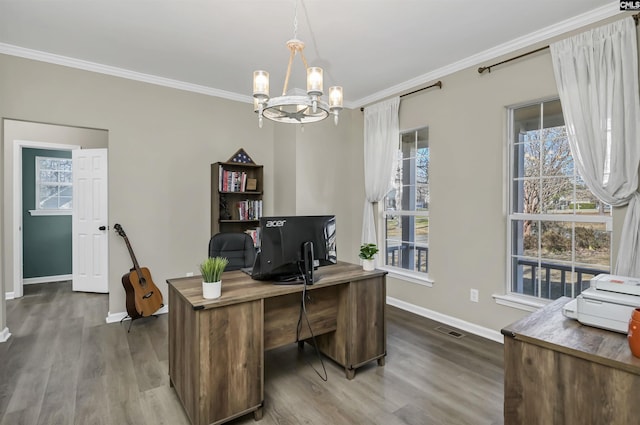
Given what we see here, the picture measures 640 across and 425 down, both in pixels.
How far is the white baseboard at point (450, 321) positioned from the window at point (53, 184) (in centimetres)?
541

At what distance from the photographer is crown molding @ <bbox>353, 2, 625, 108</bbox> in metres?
2.49

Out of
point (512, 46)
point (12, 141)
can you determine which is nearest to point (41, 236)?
point (12, 141)

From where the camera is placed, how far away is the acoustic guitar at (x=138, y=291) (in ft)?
11.3

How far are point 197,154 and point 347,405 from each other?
3.26 meters

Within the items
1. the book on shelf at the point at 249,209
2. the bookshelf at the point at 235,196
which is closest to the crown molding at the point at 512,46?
the bookshelf at the point at 235,196

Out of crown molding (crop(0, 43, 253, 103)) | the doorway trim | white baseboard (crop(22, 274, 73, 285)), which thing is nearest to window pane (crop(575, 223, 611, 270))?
crown molding (crop(0, 43, 253, 103))

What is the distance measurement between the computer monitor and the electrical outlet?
6.02ft

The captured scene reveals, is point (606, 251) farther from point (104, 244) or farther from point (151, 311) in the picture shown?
point (104, 244)

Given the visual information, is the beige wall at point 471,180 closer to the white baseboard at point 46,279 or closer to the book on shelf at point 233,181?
the book on shelf at point 233,181

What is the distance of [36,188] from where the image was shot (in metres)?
5.15

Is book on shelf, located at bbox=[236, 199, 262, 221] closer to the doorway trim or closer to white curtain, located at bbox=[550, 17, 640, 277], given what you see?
the doorway trim

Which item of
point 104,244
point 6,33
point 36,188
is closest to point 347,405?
point 6,33

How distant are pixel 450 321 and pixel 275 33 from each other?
3.33m

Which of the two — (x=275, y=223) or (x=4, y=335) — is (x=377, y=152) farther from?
(x=4, y=335)
